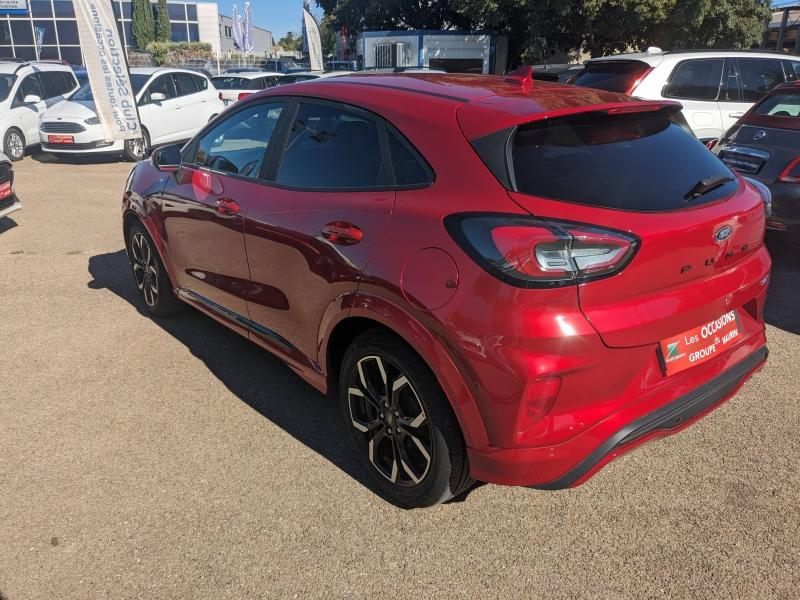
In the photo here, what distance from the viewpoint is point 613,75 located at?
7.90 metres

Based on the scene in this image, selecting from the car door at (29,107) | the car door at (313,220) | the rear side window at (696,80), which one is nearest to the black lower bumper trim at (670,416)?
the car door at (313,220)

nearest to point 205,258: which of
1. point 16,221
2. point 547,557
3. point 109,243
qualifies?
point 547,557

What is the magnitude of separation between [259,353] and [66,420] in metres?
1.23

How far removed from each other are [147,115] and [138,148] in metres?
0.71

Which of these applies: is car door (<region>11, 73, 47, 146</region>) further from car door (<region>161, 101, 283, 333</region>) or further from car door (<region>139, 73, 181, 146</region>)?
car door (<region>161, 101, 283, 333</region>)

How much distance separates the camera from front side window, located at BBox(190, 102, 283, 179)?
3568mm

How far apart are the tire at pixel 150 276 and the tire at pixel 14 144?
1018 cm

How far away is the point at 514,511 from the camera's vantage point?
2812mm

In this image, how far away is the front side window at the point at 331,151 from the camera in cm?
288

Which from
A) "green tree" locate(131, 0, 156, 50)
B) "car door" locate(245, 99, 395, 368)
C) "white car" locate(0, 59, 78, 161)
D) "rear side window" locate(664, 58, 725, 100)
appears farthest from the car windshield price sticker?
"green tree" locate(131, 0, 156, 50)

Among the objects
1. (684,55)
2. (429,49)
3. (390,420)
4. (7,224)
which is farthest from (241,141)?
(429,49)

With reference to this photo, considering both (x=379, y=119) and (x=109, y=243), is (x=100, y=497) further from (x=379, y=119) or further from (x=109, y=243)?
(x=109, y=243)

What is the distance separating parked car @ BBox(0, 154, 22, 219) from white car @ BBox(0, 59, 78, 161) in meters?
6.69

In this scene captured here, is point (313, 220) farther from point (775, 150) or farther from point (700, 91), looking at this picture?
point (700, 91)
